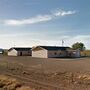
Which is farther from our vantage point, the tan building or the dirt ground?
the tan building

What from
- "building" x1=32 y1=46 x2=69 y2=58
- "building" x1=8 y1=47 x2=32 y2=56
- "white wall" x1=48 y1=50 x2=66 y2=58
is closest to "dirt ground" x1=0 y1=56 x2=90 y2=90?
"building" x1=32 y1=46 x2=69 y2=58

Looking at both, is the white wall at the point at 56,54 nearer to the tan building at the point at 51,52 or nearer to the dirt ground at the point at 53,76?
the tan building at the point at 51,52

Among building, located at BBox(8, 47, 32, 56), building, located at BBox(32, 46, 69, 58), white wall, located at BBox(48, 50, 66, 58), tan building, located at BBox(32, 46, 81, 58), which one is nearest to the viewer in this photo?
building, located at BBox(32, 46, 69, 58)

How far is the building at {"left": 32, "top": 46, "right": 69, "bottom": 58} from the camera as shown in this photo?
235 ft

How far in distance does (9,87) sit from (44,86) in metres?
3.15

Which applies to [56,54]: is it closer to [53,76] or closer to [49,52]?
[49,52]

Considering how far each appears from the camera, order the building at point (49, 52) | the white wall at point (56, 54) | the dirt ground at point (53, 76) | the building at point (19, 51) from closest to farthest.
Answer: the dirt ground at point (53, 76) → the building at point (49, 52) → the white wall at point (56, 54) → the building at point (19, 51)

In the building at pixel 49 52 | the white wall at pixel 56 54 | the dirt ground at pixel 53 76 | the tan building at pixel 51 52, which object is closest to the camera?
the dirt ground at pixel 53 76

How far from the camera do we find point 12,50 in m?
90.8

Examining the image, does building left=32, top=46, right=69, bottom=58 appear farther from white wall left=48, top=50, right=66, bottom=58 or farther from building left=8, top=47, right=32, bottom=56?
building left=8, top=47, right=32, bottom=56

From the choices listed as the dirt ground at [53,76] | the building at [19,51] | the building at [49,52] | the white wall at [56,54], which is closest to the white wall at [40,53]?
the building at [49,52]

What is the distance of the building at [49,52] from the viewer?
7156 centimetres

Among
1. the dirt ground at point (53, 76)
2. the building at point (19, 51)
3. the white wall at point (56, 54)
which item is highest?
the building at point (19, 51)

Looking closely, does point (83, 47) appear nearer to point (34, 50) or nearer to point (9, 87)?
point (34, 50)
